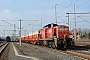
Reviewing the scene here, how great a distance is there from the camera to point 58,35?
29750 millimetres

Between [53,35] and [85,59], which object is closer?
[85,59]

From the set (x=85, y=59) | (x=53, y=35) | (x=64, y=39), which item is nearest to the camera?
(x=85, y=59)

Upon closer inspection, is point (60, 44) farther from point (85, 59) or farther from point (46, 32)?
point (85, 59)

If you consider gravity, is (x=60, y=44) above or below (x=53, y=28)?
below

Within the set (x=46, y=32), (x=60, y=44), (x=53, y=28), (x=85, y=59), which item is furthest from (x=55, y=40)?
(x=85, y=59)

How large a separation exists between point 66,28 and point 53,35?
2331 millimetres

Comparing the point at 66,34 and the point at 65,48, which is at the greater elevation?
the point at 66,34

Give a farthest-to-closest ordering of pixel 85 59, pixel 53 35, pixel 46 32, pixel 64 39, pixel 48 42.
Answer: pixel 46 32 < pixel 48 42 < pixel 53 35 < pixel 64 39 < pixel 85 59

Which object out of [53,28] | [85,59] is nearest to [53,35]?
[53,28]

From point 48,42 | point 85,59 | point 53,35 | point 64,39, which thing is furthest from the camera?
point 48,42

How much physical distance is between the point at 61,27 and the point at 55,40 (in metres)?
2.31

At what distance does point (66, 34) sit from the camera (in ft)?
96.8

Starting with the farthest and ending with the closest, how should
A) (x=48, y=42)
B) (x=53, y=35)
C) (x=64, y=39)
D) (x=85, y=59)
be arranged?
1. (x=48, y=42)
2. (x=53, y=35)
3. (x=64, y=39)
4. (x=85, y=59)

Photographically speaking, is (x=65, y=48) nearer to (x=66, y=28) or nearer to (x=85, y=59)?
(x=66, y=28)
